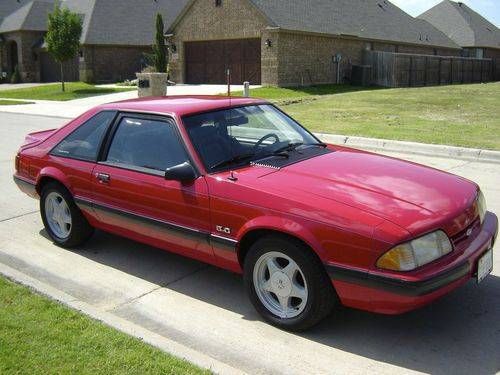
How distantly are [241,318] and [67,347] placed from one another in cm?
123

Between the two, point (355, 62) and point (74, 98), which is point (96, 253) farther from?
point (355, 62)

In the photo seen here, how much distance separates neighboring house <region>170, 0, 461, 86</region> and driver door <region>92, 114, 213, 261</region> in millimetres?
25068

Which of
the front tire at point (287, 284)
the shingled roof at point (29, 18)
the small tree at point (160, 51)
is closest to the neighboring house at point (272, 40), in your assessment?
the small tree at point (160, 51)

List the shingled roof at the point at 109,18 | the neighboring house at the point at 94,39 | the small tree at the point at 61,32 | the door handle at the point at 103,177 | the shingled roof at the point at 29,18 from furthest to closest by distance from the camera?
the shingled roof at the point at 29,18
the shingled roof at the point at 109,18
the neighboring house at the point at 94,39
the small tree at the point at 61,32
the door handle at the point at 103,177

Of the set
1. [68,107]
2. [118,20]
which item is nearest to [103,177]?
[68,107]

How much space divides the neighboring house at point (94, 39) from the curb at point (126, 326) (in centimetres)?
3689

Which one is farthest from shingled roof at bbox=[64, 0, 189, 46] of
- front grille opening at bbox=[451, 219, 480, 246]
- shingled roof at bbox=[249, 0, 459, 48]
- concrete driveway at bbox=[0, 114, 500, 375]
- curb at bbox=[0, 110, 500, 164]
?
front grille opening at bbox=[451, 219, 480, 246]

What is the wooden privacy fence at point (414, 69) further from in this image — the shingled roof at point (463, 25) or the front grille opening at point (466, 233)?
the front grille opening at point (466, 233)

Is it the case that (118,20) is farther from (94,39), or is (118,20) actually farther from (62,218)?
(62,218)

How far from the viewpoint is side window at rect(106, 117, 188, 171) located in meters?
4.57

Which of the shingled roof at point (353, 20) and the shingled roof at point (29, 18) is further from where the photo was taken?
the shingled roof at point (29, 18)

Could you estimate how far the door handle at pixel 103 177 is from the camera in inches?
195

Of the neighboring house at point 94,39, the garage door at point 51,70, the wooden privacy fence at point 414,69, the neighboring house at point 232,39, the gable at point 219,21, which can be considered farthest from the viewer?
the garage door at point 51,70

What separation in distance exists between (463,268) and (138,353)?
2.06 m
